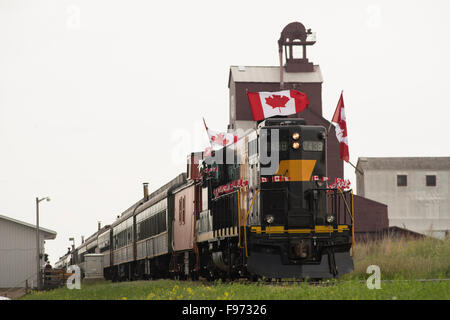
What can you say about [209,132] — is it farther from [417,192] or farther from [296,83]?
[417,192]

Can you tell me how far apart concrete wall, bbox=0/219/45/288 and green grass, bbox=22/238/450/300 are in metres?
33.0

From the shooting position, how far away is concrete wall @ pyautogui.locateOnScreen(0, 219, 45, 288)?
58.8 m

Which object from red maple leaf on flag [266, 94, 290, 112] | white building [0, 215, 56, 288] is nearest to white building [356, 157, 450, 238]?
white building [0, 215, 56, 288]

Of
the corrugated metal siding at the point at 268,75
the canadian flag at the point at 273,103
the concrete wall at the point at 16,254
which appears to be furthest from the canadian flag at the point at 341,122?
the concrete wall at the point at 16,254

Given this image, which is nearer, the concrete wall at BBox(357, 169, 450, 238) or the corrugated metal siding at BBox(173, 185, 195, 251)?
the corrugated metal siding at BBox(173, 185, 195, 251)

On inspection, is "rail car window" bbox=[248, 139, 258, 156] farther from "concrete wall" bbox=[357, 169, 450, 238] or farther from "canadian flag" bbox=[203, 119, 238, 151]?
"concrete wall" bbox=[357, 169, 450, 238]

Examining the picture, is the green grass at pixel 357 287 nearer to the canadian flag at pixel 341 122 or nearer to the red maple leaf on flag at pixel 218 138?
the canadian flag at pixel 341 122

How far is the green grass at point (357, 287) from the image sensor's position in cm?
1377

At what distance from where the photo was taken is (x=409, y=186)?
2749 inches

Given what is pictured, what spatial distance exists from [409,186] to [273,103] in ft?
158

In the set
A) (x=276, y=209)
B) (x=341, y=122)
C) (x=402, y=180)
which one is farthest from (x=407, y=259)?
(x=402, y=180)

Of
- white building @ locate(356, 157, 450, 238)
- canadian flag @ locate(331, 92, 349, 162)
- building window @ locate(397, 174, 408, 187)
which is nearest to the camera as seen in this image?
canadian flag @ locate(331, 92, 349, 162)

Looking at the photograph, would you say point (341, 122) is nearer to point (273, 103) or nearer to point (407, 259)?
point (273, 103)

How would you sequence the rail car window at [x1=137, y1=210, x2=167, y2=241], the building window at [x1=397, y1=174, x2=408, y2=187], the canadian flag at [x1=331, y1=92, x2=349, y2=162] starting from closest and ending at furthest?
the canadian flag at [x1=331, y1=92, x2=349, y2=162], the rail car window at [x1=137, y1=210, x2=167, y2=241], the building window at [x1=397, y1=174, x2=408, y2=187]
